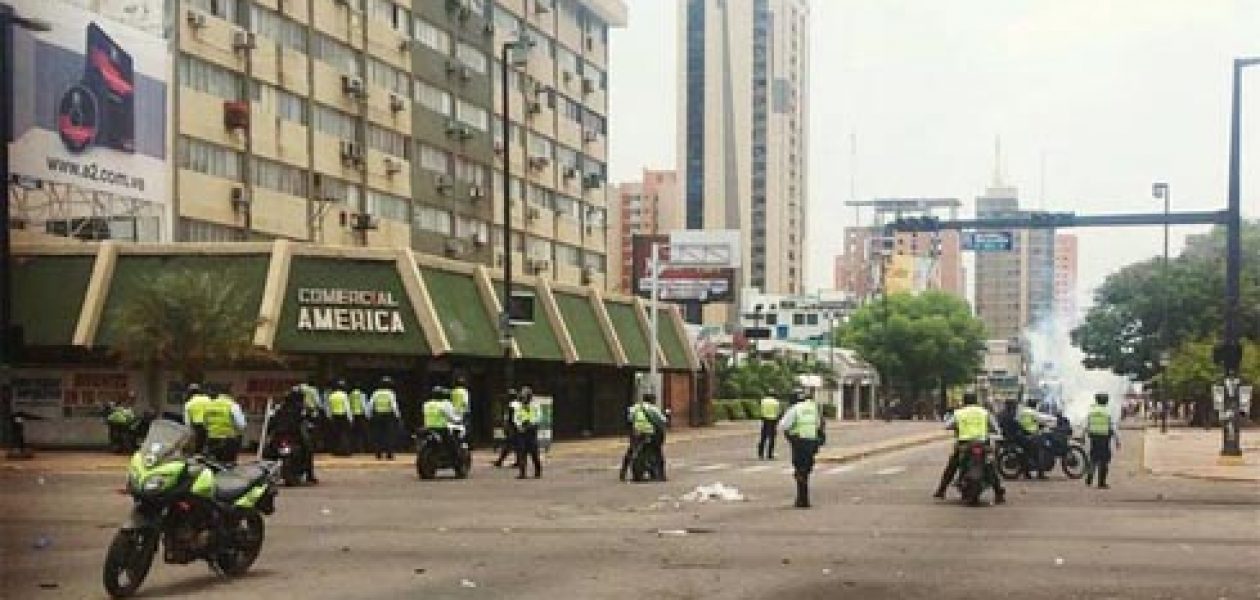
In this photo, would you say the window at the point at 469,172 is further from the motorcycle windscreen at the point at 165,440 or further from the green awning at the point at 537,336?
the motorcycle windscreen at the point at 165,440

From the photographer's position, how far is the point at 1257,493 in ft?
86.4

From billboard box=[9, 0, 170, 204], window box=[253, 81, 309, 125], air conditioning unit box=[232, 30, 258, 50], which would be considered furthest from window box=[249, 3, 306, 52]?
billboard box=[9, 0, 170, 204]

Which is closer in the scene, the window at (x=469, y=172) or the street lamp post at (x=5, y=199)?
the street lamp post at (x=5, y=199)

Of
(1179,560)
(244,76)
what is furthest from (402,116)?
(1179,560)

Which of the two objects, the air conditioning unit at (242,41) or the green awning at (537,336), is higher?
the air conditioning unit at (242,41)

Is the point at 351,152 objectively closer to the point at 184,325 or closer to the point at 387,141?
the point at 387,141

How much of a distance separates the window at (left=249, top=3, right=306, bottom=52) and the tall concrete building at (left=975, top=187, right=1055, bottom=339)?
7958cm

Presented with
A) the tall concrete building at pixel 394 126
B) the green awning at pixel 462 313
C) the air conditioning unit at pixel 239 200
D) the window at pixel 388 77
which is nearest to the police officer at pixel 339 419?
the green awning at pixel 462 313

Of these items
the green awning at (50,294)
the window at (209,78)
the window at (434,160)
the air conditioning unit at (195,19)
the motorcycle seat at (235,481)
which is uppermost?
the air conditioning unit at (195,19)

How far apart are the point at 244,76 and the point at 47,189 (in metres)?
8.58

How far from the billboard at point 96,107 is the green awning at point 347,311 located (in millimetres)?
8158

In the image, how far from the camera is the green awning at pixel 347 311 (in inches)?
1513

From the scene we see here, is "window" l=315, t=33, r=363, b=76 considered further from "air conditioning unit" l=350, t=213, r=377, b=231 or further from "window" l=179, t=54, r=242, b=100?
"window" l=179, t=54, r=242, b=100

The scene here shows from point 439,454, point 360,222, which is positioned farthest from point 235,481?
point 360,222
